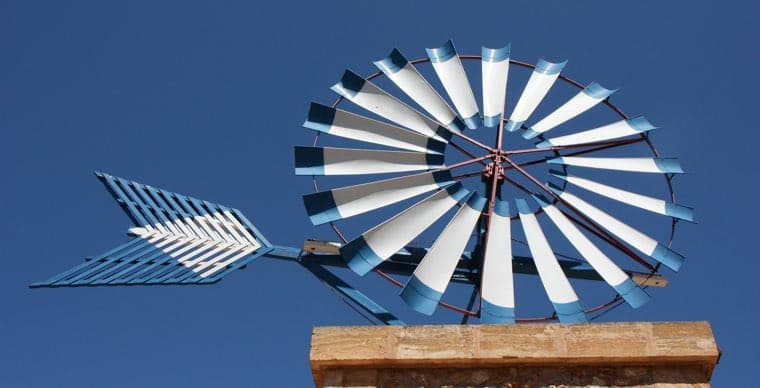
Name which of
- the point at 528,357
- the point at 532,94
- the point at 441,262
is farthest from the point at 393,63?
the point at 528,357

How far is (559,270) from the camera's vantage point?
9.88 metres

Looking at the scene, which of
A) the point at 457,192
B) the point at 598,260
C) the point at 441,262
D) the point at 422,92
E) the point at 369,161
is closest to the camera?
the point at 441,262

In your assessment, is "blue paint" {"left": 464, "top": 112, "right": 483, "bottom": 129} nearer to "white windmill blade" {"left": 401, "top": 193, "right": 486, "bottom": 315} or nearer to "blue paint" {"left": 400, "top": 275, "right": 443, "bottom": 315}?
"white windmill blade" {"left": 401, "top": 193, "right": 486, "bottom": 315}

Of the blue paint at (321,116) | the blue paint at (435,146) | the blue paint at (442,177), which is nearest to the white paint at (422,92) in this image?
the blue paint at (435,146)

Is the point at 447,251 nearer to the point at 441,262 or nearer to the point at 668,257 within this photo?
the point at 441,262

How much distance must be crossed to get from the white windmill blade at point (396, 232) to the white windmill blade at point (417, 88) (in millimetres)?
1122

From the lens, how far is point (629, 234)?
10.6 meters

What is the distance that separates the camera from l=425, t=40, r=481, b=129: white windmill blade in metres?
11.4

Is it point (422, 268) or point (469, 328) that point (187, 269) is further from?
point (469, 328)

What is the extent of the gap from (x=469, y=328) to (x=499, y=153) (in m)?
3.86

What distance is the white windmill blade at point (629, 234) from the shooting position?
10352 mm

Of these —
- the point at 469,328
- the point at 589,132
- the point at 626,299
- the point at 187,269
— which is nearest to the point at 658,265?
the point at 626,299

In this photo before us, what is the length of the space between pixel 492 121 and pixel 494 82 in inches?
30.9

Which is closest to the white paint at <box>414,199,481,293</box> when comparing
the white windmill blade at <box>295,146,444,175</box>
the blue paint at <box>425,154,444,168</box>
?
the blue paint at <box>425,154,444,168</box>
